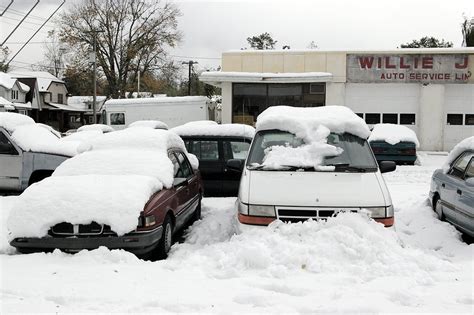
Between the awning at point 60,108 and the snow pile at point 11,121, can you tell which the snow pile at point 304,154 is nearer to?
the snow pile at point 11,121

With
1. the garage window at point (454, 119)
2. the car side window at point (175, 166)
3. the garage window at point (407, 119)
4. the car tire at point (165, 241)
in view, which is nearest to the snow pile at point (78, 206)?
the car tire at point (165, 241)

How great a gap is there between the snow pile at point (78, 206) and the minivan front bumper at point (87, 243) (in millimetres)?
84

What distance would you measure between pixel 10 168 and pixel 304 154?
706 cm

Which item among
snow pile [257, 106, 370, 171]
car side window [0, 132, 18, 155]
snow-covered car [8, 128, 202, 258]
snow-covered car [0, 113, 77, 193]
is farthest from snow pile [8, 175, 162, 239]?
car side window [0, 132, 18, 155]

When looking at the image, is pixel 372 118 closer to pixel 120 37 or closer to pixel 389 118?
pixel 389 118

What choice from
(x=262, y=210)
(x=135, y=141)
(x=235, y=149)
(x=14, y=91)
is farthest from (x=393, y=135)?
(x=14, y=91)

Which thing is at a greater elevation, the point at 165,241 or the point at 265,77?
the point at 265,77

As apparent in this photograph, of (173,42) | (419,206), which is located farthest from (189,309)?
(173,42)

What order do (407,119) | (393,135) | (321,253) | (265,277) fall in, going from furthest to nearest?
1. (407,119)
2. (393,135)
3. (321,253)
4. (265,277)

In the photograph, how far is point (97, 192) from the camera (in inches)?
219

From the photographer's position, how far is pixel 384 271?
182 inches

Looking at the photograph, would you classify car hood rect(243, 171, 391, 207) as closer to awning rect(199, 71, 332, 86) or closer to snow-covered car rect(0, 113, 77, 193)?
snow-covered car rect(0, 113, 77, 193)

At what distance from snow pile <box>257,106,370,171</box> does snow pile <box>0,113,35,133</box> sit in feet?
22.1

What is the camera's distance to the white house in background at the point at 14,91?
155 ft
